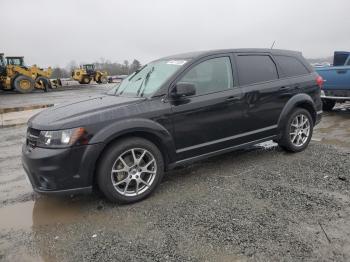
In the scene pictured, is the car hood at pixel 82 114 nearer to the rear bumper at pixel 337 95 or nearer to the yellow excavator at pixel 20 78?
the rear bumper at pixel 337 95

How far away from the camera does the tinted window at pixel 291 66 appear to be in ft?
18.2

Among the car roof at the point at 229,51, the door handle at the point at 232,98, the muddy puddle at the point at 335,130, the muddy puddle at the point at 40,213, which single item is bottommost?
the muddy puddle at the point at 40,213

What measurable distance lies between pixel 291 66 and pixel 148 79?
8.07ft

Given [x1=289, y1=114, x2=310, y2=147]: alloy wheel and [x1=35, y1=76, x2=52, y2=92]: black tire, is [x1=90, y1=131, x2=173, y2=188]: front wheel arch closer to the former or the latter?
[x1=289, y1=114, x2=310, y2=147]: alloy wheel

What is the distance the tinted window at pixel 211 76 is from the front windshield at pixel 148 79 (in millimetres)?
211

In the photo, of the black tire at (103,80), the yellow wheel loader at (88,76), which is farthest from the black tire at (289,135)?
the black tire at (103,80)

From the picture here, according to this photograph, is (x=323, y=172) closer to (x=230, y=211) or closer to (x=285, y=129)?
(x=285, y=129)

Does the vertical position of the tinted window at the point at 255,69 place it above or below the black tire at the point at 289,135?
above

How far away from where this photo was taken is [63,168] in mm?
3627

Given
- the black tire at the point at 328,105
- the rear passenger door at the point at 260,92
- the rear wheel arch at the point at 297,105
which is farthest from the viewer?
the black tire at the point at 328,105

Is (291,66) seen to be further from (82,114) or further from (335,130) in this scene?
(82,114)

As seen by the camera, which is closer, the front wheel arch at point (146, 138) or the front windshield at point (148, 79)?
the front wheel arch at point (146, 138)

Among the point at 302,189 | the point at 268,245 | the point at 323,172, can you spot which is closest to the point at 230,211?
the point at 268,245

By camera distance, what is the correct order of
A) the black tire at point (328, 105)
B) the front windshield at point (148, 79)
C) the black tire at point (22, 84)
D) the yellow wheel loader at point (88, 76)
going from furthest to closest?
the yellow wheel loader at point (88, 76), the black tire at point (22, 84), the black tire at point (328, 105), the front windshield at point (148, 79)
